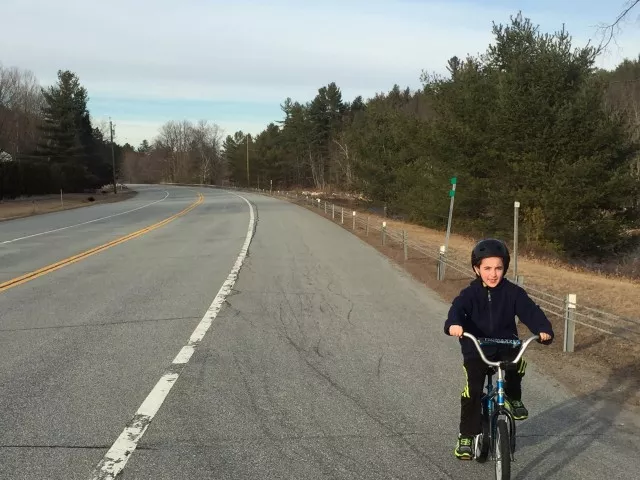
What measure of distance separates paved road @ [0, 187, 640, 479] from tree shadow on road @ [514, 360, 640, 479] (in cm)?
2

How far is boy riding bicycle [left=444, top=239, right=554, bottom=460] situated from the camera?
3.68 meters

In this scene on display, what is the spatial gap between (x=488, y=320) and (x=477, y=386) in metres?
0.45

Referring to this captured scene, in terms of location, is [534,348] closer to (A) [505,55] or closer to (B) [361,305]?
(B) [361,305]

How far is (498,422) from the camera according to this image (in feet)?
11.4

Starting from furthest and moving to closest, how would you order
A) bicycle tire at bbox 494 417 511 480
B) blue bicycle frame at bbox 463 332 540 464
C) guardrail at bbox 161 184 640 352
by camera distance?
guardrail at bbox 161 184 640 352 < blue bicycle frame at bbox 463 332 540 464 < bicycle tire at bbox 494 417 511 480

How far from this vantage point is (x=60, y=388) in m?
5.11

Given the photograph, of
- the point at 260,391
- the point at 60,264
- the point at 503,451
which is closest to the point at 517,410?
the point at 503,451

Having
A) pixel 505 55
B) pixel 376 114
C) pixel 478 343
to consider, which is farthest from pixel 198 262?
pixel 376 114

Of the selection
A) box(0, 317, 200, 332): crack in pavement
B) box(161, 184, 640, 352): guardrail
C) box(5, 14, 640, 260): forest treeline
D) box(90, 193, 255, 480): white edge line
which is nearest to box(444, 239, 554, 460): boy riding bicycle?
box(90, 193, 255, 480): white edge line

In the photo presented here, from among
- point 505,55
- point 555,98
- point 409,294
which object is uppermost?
point 505,55

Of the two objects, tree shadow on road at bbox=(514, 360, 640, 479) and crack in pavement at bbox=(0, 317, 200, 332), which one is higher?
tree shadow on road at bbox=(514, 360, 640, 479)

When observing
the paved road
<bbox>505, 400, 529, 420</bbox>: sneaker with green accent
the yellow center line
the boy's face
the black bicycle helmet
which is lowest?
the yellow center line

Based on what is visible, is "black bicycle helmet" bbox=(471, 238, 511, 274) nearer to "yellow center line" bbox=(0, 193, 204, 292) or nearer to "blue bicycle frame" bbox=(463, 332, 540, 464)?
"blue bicycle frame" bbox=(463, 332, 540, 464)

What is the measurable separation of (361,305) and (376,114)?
110ft
